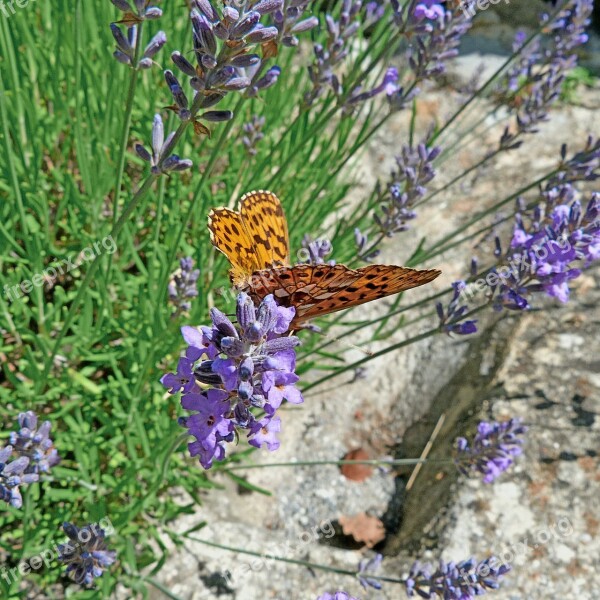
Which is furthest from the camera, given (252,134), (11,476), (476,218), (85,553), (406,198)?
(252,134)

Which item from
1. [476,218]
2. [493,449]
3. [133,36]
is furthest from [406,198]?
[133,36]

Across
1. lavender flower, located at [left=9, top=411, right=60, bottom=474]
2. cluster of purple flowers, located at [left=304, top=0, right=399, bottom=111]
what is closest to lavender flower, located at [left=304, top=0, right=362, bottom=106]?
cluster of purple flowers, located at [left=304, top=0, right=399, bottom=111]

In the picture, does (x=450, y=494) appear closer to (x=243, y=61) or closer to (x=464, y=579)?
(x=464, y=579)

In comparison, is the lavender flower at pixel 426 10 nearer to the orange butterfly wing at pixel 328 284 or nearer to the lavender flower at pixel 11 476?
the orange butterfly wing at pixel 328 284

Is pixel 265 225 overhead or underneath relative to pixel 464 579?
overhead

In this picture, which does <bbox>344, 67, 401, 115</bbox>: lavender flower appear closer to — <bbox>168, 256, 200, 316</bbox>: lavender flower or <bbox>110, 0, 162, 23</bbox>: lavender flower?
<bbox>168, 256, 200, 316</bbox>: lavender flower

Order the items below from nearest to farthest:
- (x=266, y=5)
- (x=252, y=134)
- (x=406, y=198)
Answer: (x=266, y=5)
(x=406, y=198)
(x=252, y=134)

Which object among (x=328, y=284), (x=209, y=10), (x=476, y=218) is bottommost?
(x=476, y=218)

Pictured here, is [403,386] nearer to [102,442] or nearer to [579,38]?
[102,442]
